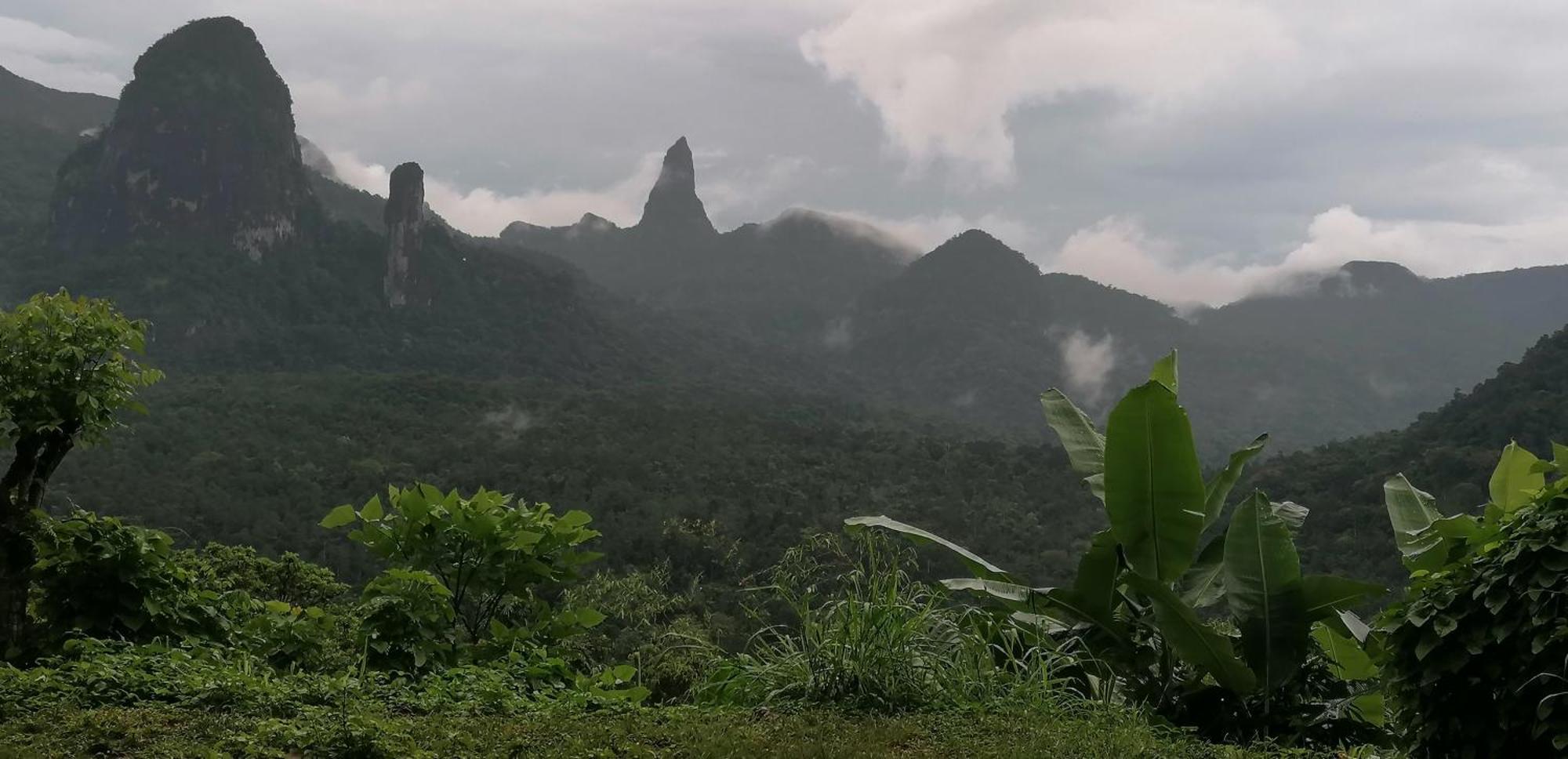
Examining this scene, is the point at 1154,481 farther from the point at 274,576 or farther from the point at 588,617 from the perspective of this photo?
the point at 274,576

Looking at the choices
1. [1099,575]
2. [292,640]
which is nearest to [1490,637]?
[1099,575]

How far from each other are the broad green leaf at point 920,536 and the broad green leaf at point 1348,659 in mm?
1507

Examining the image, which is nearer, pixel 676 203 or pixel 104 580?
pixel 104 580

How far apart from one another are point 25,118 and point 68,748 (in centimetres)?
13467

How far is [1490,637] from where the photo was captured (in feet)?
9.77

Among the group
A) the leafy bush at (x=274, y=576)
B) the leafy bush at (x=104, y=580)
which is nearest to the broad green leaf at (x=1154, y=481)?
the leafy bush at (x=104, y=580)

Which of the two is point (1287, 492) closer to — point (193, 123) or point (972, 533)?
point (972, 533)

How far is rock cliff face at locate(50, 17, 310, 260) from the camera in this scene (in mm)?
83312

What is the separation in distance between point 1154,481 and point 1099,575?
1.63 feet

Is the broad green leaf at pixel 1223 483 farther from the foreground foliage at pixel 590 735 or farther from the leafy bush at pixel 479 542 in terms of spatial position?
the leafy bush at pixel 479 542

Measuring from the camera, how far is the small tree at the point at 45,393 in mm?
4449

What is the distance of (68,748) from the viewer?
8.67 ft

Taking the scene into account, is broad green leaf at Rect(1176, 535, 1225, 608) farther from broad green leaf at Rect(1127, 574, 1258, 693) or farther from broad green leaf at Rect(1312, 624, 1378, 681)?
broad green leaf at Rect(1127, 574, 1258, 693)

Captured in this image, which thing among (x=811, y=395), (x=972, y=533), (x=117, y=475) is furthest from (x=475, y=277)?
(x=972, y=533)
